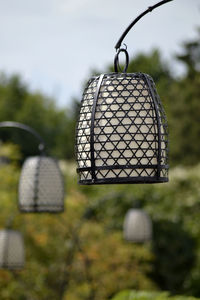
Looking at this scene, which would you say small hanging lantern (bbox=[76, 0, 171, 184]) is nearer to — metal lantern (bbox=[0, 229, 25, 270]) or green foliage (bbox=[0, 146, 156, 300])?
metal lantern (bbox=[0, 229, 25, 270])

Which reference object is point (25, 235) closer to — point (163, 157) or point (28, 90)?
point (163, 157)

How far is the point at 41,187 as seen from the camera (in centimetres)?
408

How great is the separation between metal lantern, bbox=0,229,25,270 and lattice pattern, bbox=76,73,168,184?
3.59 m

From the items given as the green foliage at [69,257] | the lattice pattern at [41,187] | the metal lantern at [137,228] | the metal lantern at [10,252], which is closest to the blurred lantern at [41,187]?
the lattice pattern at [41,187]

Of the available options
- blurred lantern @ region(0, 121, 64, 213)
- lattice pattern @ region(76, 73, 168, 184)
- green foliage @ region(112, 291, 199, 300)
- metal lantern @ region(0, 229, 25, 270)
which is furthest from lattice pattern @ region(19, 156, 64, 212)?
lattice pattern @ region(76, 73, 168, 184)

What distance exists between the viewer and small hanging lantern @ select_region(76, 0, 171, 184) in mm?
1953

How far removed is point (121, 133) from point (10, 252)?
3723 millimetres

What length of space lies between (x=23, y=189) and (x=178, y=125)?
46.6ft

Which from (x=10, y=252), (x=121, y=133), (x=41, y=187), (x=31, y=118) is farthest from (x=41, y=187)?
(x=31, y=118)

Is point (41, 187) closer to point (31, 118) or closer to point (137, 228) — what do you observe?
point (137, 228)

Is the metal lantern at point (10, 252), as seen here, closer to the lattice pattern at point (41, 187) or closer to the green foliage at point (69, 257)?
the lattice pattern at point (41, 187)

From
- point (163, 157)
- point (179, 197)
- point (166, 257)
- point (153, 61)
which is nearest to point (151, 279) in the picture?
point (166, 257)

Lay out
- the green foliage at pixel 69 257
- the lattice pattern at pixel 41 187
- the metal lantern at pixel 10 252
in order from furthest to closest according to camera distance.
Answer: the green foliage at pixel 69 257
the metal lantern at pixel 10 252
the lattice pattern at pixel 41 187

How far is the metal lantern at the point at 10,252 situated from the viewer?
5457mm
